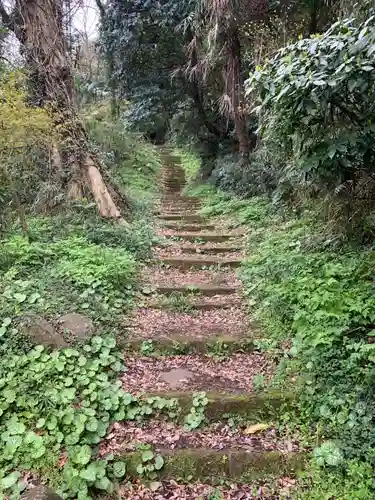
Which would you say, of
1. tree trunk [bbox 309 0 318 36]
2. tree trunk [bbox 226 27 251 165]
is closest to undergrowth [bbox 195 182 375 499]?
tree trunk [bbox 309 0 318 36]

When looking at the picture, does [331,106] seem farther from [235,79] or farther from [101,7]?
[101,7]

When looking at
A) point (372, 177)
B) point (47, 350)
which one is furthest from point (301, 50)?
point (47, 350)

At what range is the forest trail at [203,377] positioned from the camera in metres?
2.89

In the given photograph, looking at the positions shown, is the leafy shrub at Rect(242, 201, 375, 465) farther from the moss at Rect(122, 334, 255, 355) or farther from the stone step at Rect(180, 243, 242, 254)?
the stone step at Rect(180, 243, 242, 254)

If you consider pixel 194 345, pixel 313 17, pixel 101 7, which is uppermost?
pixel 101 7

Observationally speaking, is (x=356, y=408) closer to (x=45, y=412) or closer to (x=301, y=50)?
(x=45, y=412)

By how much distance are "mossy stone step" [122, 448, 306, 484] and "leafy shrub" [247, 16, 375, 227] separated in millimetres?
2448

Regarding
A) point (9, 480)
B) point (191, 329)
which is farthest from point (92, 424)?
point (191, 329)

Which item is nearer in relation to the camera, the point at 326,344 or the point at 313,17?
the point at 326,344

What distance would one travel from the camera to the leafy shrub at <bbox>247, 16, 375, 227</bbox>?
10.7 ft

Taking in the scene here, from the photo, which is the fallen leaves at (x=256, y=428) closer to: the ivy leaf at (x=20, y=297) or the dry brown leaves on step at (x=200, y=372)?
the dry brown leaves on step at (x=200, y=372)

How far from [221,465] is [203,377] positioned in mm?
872

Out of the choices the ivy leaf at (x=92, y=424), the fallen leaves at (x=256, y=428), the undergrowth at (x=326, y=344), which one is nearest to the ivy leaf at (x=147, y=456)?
the ivy leaf at (x=92, y=424)

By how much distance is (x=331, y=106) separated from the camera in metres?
3.84
